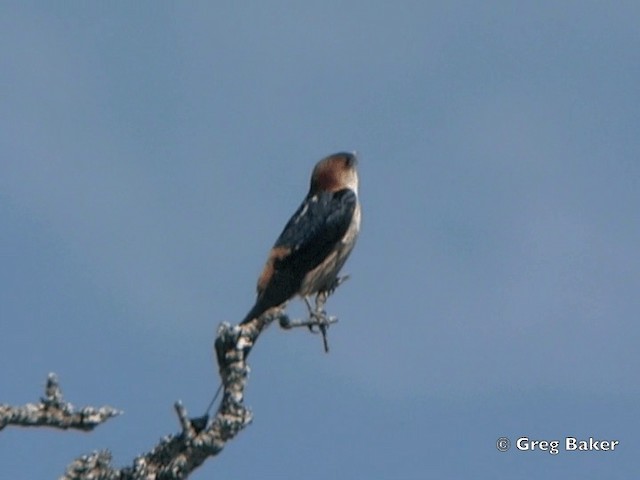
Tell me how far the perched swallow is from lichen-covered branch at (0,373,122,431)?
4.15 m

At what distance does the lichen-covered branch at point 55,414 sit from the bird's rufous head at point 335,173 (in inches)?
260

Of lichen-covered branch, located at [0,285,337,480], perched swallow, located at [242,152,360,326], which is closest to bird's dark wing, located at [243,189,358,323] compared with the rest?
perched swallow, located at [242,152,360,326]

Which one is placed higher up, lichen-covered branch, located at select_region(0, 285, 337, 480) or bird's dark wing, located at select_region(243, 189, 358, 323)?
bird's dark wing, located at select_region(243, 189, 358, 323)

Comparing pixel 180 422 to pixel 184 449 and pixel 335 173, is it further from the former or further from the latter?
pixel 335 173

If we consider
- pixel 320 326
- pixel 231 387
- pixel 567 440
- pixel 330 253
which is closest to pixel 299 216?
pixel 330 253

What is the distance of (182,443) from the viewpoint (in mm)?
7383

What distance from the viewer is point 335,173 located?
44.8ft

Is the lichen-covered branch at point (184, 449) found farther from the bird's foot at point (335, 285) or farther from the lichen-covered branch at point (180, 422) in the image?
the bird's foot at point (335, 285)

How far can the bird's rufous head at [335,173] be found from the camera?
13555 millimetres

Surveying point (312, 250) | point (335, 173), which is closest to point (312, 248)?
point (312, 250)

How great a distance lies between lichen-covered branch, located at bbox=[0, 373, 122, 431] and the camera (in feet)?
23.0

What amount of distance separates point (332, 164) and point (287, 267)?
1.91 metres

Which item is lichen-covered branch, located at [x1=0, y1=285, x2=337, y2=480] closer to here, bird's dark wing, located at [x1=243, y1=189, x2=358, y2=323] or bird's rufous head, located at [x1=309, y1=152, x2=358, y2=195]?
bird's dark wing, located at [x1=243, y1=189, x2=358, y2=323]

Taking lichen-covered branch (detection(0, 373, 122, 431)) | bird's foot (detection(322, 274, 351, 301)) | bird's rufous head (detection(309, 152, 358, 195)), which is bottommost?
lichen-covered branch (detection(0, 373, 122, 431))
